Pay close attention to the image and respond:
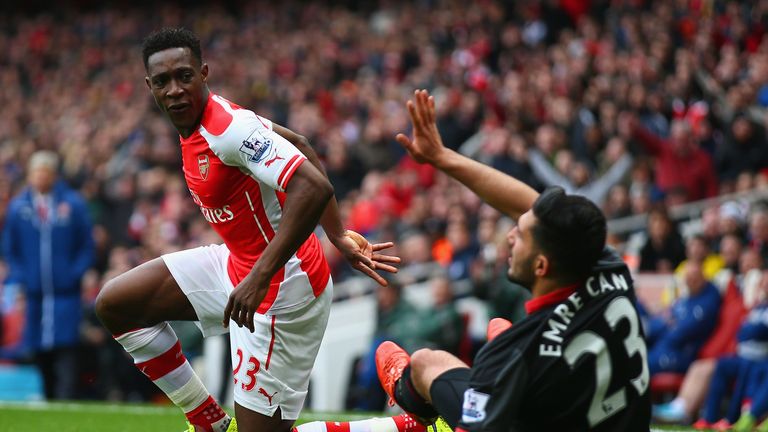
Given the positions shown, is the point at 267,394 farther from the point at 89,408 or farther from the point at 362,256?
the point at 89,408

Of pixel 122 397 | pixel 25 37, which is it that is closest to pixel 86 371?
pixel 122 397

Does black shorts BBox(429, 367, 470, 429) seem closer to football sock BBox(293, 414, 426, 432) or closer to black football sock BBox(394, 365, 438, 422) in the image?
black football sock BBox(394, 365, 438, 422)

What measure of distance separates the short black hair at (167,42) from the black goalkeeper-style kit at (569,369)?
1.94 meters

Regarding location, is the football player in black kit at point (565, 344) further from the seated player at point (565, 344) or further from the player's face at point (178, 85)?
the player's face at point (178, 85)

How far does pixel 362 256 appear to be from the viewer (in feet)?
16.4

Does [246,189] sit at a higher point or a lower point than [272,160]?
lower

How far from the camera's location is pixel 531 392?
12.8ft

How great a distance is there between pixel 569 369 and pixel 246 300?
1277mm

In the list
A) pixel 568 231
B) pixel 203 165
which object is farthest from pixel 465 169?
pixel 203 165

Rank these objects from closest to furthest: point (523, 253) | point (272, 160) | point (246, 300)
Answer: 1. point (523, 253)
2. point (246, 300)
3. point (272, 160)

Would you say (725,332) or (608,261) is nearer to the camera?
(608,261)

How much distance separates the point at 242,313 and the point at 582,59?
31.2ft

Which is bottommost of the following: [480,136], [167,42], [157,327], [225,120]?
[480,136]

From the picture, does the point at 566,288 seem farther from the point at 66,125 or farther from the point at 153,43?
the point at 66,125
